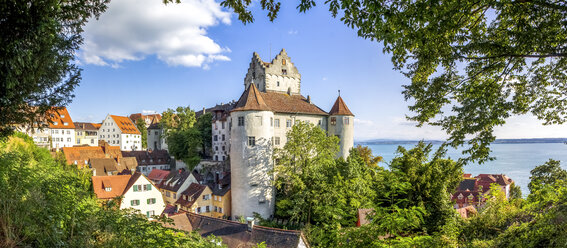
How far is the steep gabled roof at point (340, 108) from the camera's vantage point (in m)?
31.0

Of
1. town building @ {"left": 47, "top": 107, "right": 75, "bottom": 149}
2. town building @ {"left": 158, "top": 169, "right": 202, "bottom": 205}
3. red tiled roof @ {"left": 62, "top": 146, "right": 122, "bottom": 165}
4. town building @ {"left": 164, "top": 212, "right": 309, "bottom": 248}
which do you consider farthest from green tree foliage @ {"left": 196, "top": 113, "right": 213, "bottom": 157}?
town building @ {"left": 47, "top": 107, "right": 75, "bottom": 149}

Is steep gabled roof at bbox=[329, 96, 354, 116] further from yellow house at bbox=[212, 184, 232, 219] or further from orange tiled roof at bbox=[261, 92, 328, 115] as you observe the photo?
yellow house at bbox=[212, 184, 232, 219]

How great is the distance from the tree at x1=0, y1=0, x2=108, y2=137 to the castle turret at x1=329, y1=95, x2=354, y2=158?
27.1 m

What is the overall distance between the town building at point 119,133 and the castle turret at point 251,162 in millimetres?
54980

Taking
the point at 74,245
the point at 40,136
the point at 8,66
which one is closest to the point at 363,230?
the point at 74,245

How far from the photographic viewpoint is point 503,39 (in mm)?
5133

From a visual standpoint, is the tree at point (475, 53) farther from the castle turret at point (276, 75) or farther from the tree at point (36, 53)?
the castle turret at point (276, 75)

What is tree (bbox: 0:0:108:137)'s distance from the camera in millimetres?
4488

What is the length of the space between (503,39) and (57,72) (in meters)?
9.07

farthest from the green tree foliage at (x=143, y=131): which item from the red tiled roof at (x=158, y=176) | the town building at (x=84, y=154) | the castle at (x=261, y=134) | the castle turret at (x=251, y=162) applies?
the castle turret at (x=251, y=162)

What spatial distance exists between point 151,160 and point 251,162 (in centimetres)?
3328

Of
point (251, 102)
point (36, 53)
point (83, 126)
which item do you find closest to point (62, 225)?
point (36, 53)

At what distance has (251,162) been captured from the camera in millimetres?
24828

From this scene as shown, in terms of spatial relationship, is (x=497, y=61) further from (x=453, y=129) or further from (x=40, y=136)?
(x=40, y=136)
